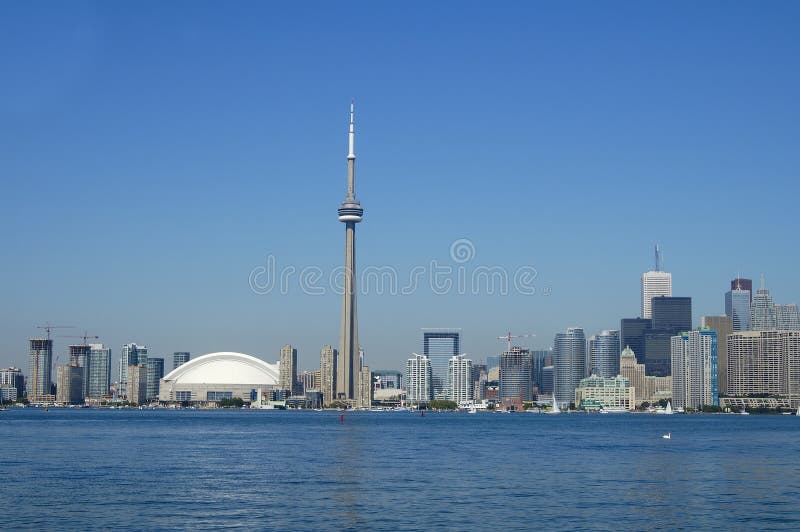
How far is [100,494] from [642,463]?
44.0 metres

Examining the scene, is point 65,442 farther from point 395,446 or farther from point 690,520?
point 690,520

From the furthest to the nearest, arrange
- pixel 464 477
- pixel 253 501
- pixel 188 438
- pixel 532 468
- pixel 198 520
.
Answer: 1. pixel 188 438
2. pixel 532 468
3. pixel 464 477
4. pixel 253 501
5. pixel 198 520

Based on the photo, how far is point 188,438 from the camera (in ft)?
408

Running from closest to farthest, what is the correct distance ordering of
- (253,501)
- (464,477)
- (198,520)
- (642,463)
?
(198,520)
(253,501)
(464,477)
(642,463)

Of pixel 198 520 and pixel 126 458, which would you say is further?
pixel 126 458

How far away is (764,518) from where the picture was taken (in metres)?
51.1

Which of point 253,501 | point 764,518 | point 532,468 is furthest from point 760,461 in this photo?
point 253,501

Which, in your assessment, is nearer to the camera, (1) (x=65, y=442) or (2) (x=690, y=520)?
(2) (x=690, y=520)

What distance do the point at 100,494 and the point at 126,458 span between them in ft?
90.8

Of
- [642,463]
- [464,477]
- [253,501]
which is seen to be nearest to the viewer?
[253,501]

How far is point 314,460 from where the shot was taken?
8469cm

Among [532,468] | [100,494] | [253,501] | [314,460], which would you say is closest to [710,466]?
[532,468]

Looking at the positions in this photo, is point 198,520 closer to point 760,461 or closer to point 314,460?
point 314,460

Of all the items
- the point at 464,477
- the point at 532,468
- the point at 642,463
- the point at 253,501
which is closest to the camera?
the point at 253,501
